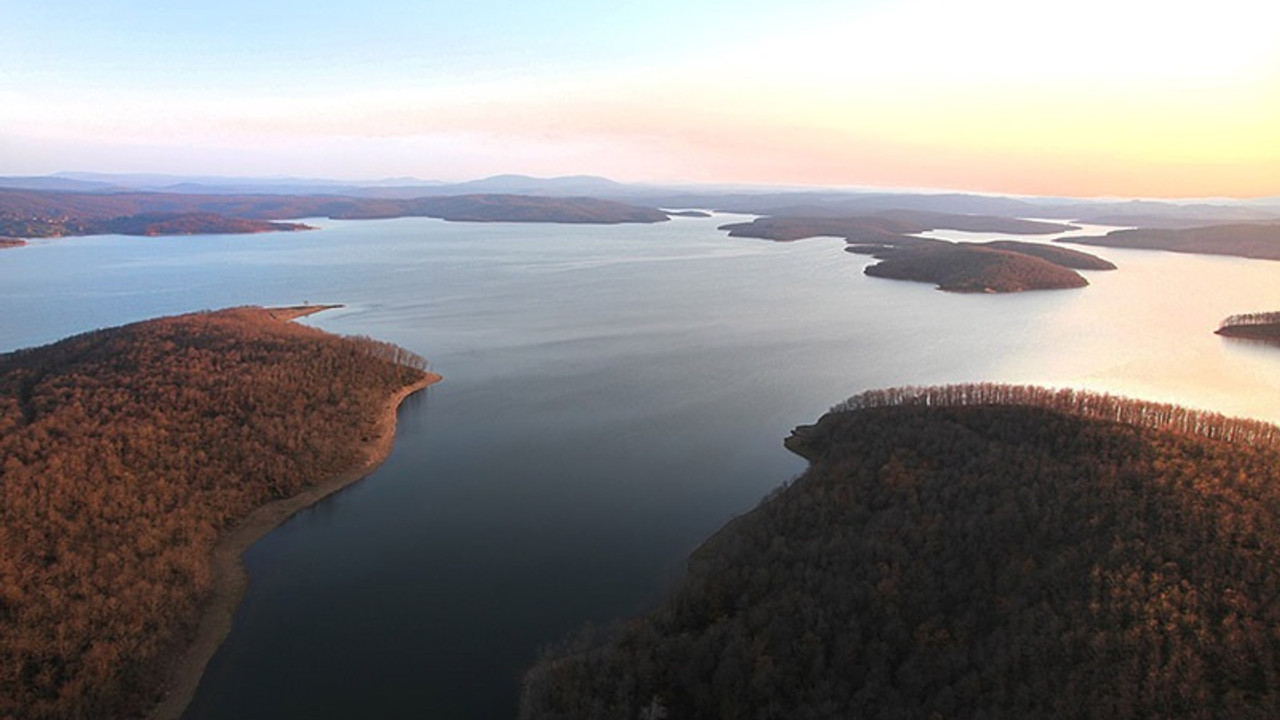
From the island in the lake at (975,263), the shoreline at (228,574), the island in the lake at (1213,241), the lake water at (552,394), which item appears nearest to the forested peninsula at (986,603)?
the lake water at (552,394)

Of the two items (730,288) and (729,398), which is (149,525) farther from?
(730,288)

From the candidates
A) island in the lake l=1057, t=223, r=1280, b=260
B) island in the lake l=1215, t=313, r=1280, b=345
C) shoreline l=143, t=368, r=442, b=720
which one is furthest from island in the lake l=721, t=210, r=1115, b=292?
shoreline l=143, t=368, r=442, b=720

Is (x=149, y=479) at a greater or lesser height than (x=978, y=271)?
lesser

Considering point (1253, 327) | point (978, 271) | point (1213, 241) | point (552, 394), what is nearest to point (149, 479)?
point (552, 394)

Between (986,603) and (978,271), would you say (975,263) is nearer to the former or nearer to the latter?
(978,271)

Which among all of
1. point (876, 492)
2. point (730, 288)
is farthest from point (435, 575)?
point (730, 288)

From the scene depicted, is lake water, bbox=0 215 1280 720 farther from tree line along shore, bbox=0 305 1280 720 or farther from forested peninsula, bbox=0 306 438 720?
tree line along shore, bbox=0 305 1280 720

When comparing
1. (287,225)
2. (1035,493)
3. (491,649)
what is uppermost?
(287,225)
